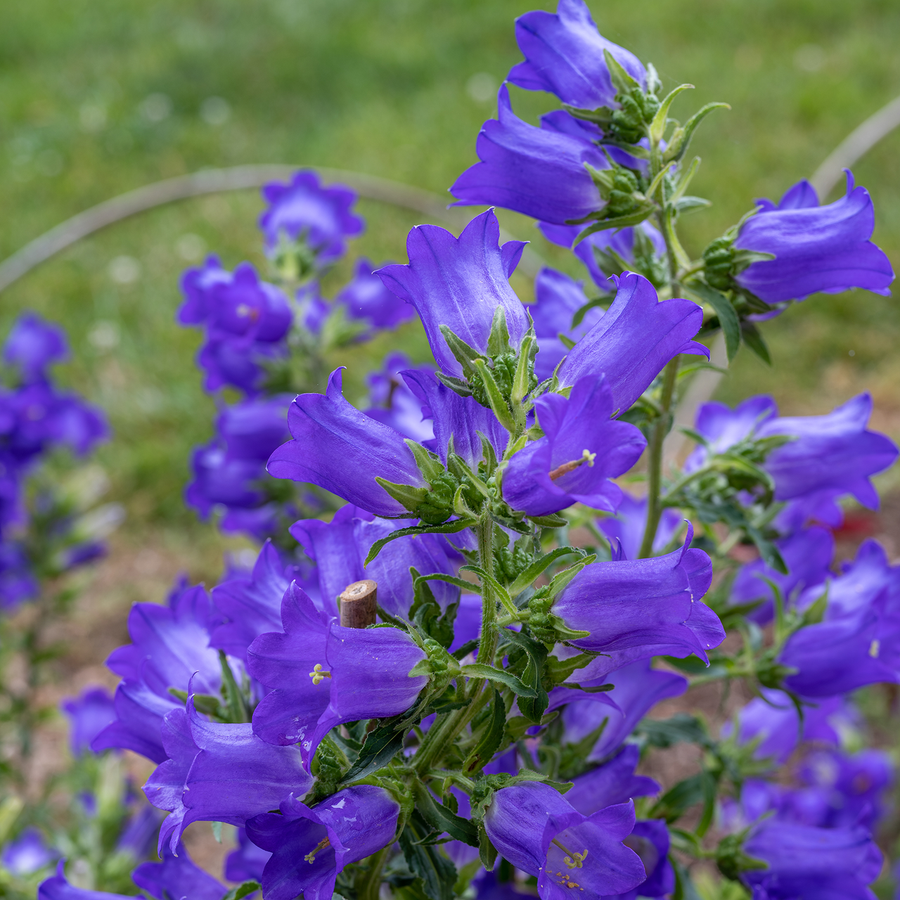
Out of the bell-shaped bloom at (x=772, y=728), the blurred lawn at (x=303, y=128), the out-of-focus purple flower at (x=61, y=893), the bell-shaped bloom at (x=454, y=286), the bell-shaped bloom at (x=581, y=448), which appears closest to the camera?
the bell-shaped bloom at (x=581, y=448)

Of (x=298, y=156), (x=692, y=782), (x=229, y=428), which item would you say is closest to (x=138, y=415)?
(x=298, y=156)

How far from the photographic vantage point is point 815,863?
3.67ft

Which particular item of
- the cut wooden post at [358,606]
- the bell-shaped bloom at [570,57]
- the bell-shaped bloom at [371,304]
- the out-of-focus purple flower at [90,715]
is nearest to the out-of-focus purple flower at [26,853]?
the out-of-focus purple flower at [90,715]

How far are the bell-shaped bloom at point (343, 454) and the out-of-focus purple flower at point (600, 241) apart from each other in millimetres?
420

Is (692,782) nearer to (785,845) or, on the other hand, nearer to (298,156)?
(785,845)

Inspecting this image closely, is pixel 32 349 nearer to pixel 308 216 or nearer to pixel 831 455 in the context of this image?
pixel 308 216

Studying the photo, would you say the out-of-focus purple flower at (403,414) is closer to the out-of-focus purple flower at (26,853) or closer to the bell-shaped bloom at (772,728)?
the bell-shaped bloom at (772,728)

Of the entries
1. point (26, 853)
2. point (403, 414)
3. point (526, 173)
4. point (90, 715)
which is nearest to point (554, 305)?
point (526, 173)

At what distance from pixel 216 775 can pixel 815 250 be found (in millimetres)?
701

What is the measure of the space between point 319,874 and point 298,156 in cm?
448

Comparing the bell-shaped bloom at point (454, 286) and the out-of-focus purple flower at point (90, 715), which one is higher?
the bell-shaped bloom at point (454, 286)

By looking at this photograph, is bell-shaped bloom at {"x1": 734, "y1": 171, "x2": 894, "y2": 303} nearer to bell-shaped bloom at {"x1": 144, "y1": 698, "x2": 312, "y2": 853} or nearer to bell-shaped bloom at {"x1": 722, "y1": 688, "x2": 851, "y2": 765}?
bell-shaped bloom at {"x1": 144, "y1": 698, "x2": 312, "y2": 853}

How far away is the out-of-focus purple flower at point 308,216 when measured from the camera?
1804mm

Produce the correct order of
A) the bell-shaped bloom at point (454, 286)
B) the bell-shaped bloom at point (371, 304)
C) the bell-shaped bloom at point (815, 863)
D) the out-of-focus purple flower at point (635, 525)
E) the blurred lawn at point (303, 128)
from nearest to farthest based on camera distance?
the bell-shaped bloom at point (454, 286) → the bell-shaped bloom at point (815, 863) → the out-of-focus purple flower at point (635, 525) → the bell-shaped bloom at point (371, 304) → the blurred lawn at point (303, 128)
